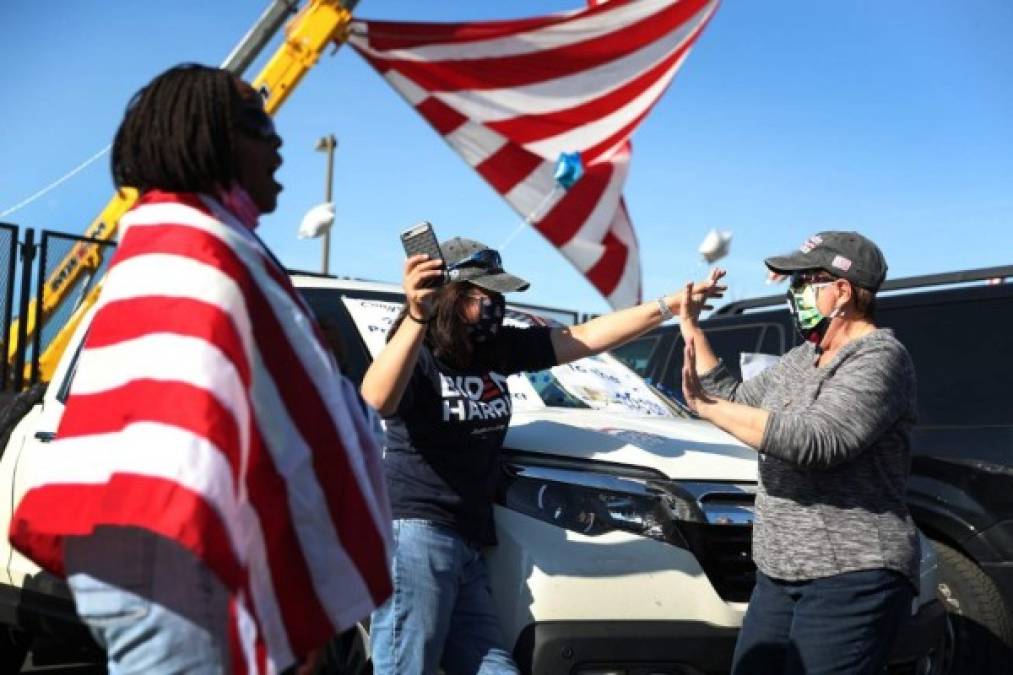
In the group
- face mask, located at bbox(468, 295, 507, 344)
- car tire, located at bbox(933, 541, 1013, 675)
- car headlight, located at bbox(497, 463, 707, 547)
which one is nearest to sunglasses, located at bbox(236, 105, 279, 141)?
face mask, located at bbox(468, 295, 507, 344)

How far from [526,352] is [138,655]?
1.91 metres

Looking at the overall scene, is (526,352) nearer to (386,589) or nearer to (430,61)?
(386,589)

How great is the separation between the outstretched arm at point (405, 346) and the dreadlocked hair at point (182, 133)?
0.86 metres

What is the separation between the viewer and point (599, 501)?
326 cm

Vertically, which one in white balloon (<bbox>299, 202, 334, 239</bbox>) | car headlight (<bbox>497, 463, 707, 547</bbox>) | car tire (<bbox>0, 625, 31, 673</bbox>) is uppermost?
white balloon (<bbox>299, 202, 334, 239</bbox>)

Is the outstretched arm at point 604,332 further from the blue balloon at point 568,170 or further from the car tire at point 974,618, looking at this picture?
the blue balloon at point 568,170

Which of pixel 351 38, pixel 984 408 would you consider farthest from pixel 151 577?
pixel 351 38

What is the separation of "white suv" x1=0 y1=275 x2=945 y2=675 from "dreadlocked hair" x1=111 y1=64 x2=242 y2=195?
158 cm

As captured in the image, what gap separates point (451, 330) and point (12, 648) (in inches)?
134

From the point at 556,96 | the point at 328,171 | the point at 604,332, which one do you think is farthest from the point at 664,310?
the point at 328,171

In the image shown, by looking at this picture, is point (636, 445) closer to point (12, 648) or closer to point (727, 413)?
point (727, 413)

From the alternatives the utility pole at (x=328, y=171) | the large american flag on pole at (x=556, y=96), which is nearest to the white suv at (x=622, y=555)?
the large american flag on pole at (x=556, y=96)

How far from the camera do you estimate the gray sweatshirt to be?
2.67 m

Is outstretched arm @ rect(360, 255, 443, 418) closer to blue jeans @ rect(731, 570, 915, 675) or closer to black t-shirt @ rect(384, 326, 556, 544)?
black t-shirt @ rect(384, 326, 556, 544)
